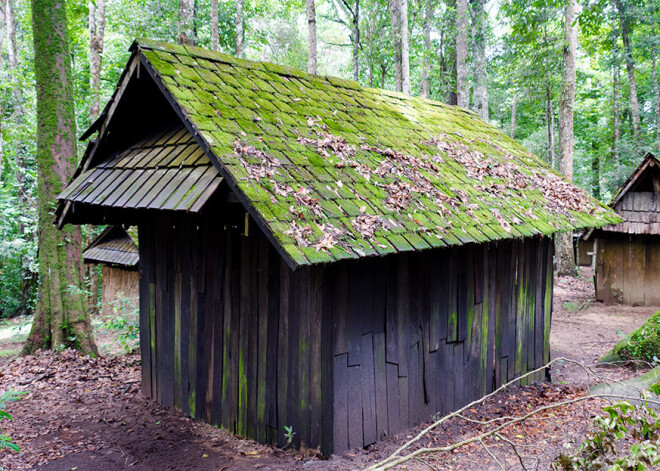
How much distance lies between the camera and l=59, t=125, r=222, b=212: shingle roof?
15.4 ft

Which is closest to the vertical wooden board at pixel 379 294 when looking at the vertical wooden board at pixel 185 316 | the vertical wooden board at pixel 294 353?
the vertical wooden board at pixel 294 353

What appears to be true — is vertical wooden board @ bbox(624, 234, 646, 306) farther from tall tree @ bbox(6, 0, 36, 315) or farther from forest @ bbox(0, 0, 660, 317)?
tall tree @ bbox(6, 0, 36, 315)

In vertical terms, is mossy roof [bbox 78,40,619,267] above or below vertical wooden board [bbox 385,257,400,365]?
above

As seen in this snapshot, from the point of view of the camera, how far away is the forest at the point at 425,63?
1772 centimetres

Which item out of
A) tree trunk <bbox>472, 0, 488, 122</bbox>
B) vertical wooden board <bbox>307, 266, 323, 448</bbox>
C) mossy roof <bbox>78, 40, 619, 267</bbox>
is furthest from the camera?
tree trunk <bbox>472, 0, 488, 122</bbox>

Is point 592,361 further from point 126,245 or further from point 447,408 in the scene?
A: point 126,245

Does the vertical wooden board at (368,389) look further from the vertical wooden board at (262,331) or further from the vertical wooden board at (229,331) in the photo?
the vertical wooden board at (229,331)

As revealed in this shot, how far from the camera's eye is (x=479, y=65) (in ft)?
61.2

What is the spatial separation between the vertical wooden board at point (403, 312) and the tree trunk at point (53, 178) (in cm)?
579

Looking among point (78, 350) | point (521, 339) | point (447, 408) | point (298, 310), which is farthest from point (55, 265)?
A: point (521, 339)

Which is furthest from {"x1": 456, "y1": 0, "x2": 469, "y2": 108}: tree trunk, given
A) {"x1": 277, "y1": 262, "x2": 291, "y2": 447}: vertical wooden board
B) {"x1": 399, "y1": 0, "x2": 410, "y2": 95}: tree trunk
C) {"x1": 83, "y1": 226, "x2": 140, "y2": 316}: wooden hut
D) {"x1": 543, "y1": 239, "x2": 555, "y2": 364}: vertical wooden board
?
{"x1": 277, "y1": 262, "x2": 291, "y2": 447}: vertical wooden board

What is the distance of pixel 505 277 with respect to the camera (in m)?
7.84

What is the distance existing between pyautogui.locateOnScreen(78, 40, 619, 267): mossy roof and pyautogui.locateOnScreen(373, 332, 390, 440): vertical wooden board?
4.70ft

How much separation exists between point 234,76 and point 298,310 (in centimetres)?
317
